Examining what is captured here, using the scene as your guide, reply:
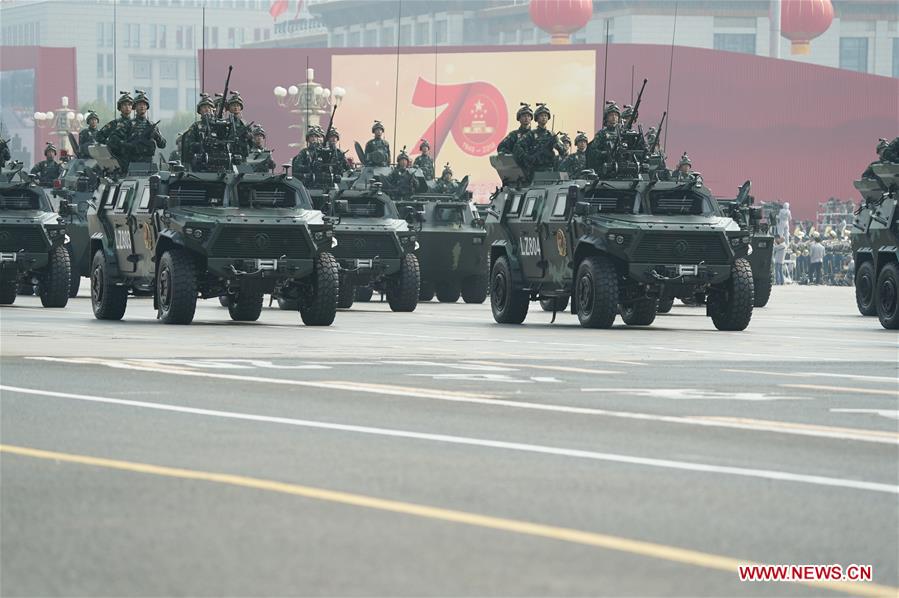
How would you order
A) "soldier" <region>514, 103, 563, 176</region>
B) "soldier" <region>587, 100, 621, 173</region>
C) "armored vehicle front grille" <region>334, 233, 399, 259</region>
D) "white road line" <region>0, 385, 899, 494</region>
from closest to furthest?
"white road line" <region>0, 385, 899, 494</region>
"soldier" <region>587, 100, 621, 173</region>
"soldier" <region>514, 103, 563, 176</region>
"armored vehicle front grille" <region>334, 233, 399, 259</region>

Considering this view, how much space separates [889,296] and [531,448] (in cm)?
1691

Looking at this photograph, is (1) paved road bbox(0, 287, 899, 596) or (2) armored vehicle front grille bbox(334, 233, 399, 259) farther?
(2) armored vehicle front grille bbox(334, 233, 399, 259)

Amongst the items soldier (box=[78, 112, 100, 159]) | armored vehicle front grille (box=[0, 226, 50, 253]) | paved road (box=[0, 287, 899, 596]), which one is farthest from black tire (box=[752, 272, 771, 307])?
paved road (box=[0, 287, 899, 596])

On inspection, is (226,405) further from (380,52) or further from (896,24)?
(896,24)

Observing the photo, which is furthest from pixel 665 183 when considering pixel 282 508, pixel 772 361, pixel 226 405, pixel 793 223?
pixel 793 223

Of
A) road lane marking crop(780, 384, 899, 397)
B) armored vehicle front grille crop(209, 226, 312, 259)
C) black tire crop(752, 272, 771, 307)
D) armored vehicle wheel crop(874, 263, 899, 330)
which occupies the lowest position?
black tire crop(752, 272, 771, 307)

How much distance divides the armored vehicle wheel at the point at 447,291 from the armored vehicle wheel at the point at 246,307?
10.0 metres

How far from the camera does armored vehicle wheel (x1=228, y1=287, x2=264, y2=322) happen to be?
1033 inches

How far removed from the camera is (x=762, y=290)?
35594 millimetres

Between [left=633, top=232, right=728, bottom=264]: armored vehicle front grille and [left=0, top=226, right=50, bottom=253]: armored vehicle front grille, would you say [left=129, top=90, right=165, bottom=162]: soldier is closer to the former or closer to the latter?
[left=0, top=226, right=50, bottom=253]: armored vehicle front grille

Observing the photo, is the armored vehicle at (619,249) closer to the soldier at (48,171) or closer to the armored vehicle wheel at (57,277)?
the armored vehicle wheel at (57,277)

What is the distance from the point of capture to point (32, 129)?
13875cm

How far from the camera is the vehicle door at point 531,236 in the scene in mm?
27312

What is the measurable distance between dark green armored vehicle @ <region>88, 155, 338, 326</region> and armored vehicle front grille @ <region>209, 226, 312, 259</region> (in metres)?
0.01
